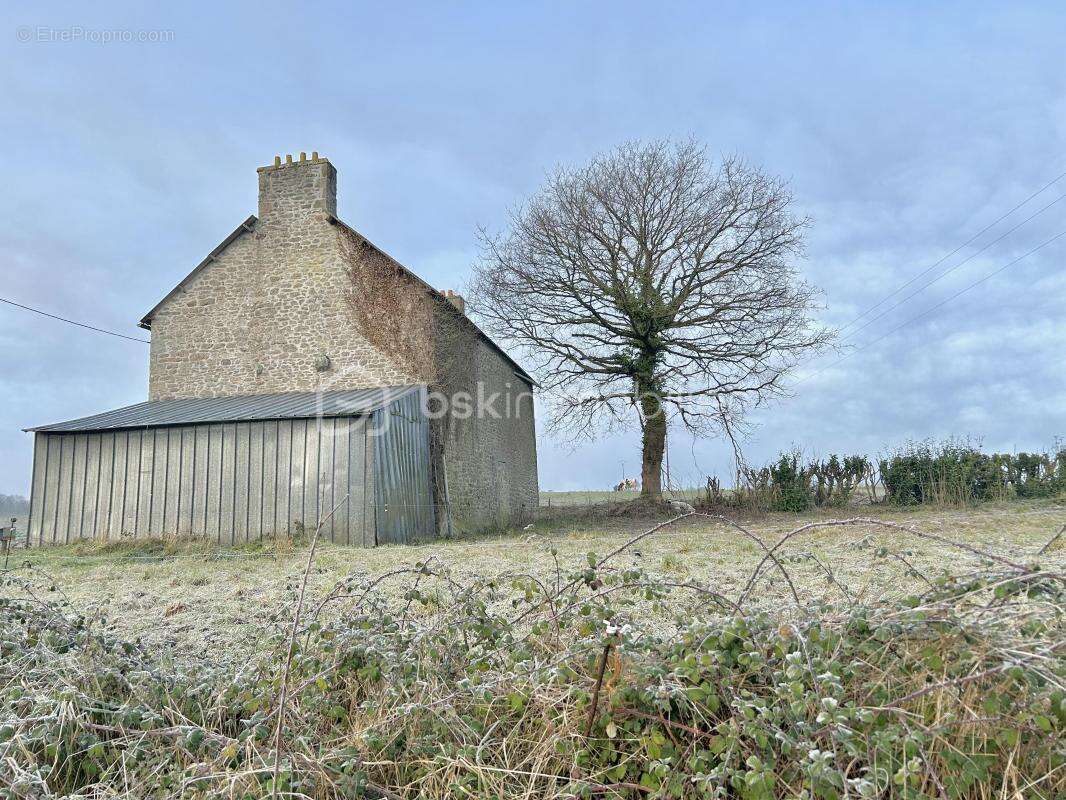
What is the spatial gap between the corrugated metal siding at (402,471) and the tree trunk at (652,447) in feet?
21.5

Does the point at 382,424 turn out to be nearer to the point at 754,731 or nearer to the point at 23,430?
the point at 23,430

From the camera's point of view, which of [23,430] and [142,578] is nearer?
[142,578]

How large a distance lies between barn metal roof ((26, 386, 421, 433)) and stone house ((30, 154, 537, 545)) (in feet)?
0.19

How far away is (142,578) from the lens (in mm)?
8609

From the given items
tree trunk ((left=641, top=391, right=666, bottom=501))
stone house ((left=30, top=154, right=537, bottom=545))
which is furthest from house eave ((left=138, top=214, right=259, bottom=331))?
tree trunk ((left=641, top=391, right=666, bottom=501))

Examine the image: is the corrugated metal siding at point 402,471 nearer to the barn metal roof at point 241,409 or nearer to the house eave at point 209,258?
the barn metal roof at point 241,409

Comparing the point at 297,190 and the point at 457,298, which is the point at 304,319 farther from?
the point at 457,298

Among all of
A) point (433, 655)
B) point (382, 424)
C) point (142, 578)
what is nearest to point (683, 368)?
point (382, 424)

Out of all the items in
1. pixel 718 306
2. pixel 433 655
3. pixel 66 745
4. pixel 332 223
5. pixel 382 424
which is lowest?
pixel 66 745

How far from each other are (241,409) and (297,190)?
5.72 m

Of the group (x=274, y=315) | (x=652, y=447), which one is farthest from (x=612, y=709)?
(x=652, y=447)

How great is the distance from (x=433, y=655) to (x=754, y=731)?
153 cm

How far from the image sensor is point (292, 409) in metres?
14.2

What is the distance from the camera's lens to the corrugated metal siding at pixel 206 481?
1334 centimetres
